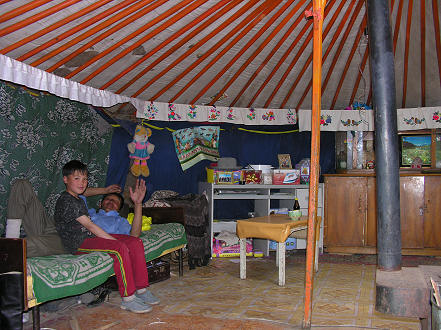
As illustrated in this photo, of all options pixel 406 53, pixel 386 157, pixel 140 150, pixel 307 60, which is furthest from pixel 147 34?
pixel 406 53

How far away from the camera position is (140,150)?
5.43 metres

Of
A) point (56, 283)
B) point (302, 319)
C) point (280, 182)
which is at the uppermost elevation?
point (280, 182)

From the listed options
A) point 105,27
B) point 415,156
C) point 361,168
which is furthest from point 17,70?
point 415,156

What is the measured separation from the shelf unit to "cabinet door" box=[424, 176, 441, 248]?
1.39m

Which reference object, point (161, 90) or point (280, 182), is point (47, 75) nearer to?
point (161, 90)

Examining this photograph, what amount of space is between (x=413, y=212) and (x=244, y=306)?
3266 millimetres

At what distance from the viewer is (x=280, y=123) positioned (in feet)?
19.8

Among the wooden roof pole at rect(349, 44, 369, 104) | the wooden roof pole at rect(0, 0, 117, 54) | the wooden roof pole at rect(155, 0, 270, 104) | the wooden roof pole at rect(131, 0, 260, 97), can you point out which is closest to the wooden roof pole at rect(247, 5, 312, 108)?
the wooden roof pole at rect(155, 0, 270, 104)

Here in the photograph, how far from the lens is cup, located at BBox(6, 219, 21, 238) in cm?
346

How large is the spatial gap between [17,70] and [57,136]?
112 centimetres

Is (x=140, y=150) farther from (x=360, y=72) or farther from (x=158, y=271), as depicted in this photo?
(x=360, y=72)

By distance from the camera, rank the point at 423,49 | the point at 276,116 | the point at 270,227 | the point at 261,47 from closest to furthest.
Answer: the point at 270,227 < the point at 261,47 < the point at 423,49 < the point at 276,116

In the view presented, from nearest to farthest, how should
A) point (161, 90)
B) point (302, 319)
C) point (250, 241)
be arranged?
point (302, 319)
point (161, 90)
point (250, 241)

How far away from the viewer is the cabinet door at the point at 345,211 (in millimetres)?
5730
